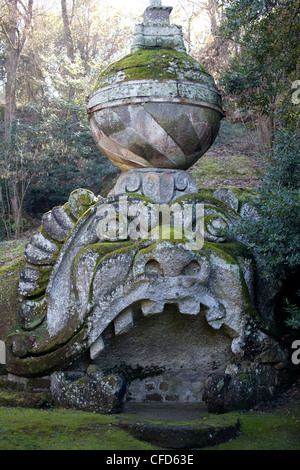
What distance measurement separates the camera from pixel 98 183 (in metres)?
14.1

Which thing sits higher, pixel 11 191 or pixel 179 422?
pixel 11 191

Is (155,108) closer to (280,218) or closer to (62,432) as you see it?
(280,218)

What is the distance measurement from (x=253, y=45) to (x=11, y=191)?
350 inches

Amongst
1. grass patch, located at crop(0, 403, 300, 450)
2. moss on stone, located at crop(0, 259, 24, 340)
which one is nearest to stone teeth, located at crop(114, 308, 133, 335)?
grass patch, located at crop(0, 403, 300, 450)

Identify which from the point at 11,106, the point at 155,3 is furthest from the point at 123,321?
the point at 11,106

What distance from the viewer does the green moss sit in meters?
4.95

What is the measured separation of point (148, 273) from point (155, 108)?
1706 millimetres

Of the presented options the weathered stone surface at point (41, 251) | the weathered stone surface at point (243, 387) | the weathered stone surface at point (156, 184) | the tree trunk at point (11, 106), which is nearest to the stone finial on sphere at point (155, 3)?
the weathered stone surface at point (156, 184)

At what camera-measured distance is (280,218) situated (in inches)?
162

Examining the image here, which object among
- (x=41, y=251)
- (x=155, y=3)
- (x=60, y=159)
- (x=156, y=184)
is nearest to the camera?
(x=41, y=251)

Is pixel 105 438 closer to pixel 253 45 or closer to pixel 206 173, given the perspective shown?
pixel 253 45

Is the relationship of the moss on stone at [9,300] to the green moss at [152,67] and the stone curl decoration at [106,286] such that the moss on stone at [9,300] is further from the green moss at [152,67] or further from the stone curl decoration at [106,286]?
the green moss at [152,67]
